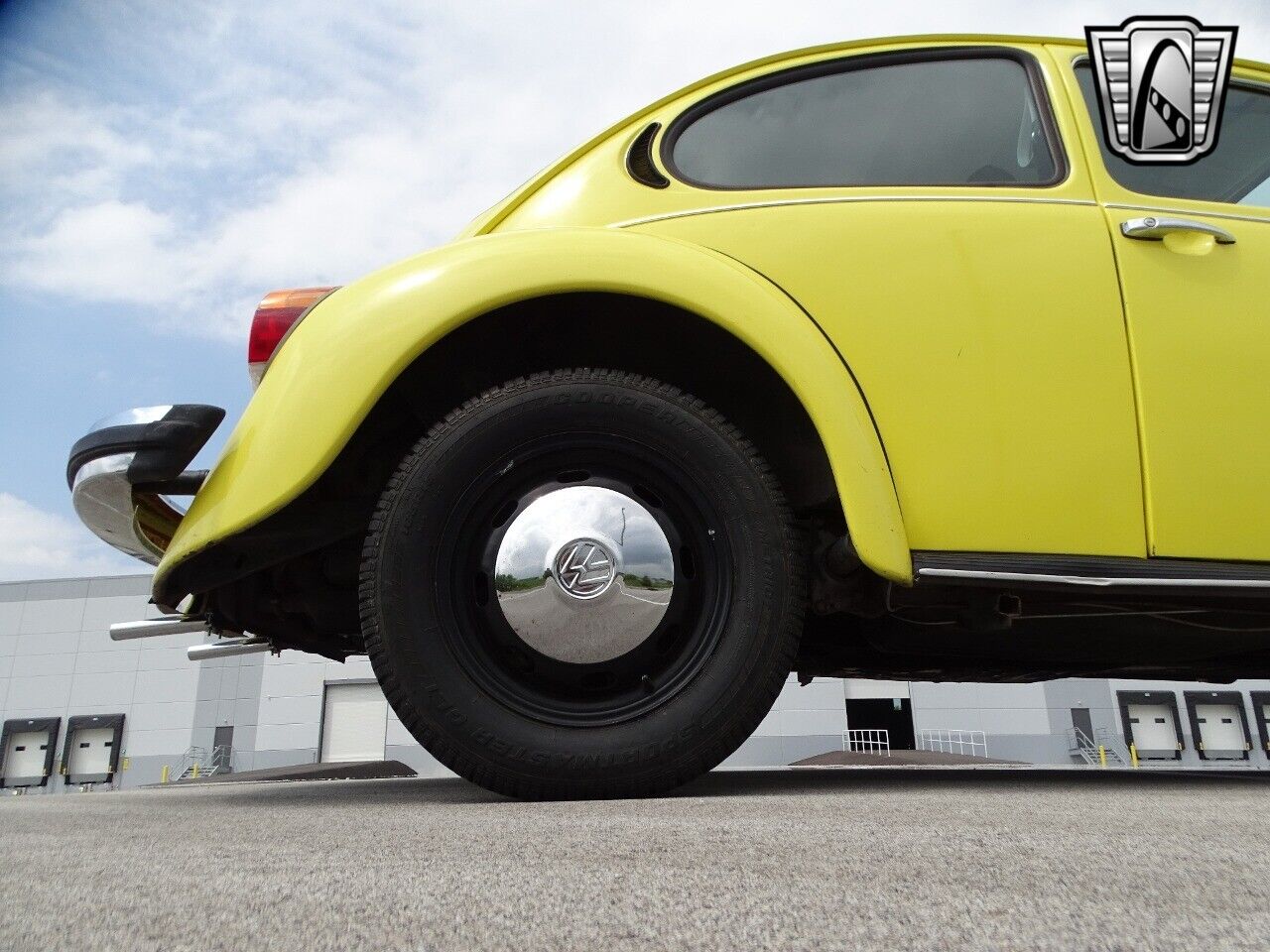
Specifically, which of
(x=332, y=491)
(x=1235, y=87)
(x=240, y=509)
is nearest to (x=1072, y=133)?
(x=1235, y=87)

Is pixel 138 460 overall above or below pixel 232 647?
above

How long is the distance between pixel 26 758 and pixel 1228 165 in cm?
2772

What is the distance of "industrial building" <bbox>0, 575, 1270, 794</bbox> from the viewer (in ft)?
65.0

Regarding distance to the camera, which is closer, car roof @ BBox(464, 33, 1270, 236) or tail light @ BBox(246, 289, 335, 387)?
tail light @ BBox(246, 289, 335, 387)

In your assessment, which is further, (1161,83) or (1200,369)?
(1161,83)

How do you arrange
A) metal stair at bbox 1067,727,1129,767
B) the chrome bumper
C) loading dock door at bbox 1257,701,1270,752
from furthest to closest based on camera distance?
metal stair at bbox 1067,727,1129,767 < loading dock door at bbox 1257,701,1270,752 < the chrome bumper

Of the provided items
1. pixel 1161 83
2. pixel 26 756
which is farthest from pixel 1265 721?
pixel 26 756

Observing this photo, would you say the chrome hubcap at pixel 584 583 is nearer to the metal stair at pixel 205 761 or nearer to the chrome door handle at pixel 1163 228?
the chrome door handle at pixel 1163 228

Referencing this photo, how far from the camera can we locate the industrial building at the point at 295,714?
65.0ft

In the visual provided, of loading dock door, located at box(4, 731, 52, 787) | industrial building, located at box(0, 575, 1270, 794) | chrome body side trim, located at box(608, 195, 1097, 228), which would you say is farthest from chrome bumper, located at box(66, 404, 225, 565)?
loading dock door, located at box(4, 731, 52, 787)

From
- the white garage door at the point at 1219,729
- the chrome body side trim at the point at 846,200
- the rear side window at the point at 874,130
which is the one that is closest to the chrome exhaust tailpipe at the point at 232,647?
the chrome body side trim at the point at 846,200

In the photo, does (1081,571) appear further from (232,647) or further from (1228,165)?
(232,647)

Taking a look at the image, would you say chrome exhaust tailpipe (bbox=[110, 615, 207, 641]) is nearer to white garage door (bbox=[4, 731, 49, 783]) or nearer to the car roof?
the car roof

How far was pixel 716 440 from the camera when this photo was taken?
1.66m
